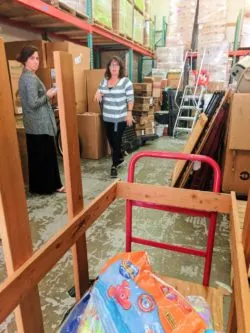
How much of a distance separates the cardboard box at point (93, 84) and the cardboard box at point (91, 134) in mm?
307

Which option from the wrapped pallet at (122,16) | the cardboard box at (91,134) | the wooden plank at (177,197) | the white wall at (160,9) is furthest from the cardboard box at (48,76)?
the white wall at (160,9)

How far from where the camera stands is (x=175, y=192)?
1.06 meters

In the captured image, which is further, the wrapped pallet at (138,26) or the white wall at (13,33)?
the wrapped pallet at (138,26)

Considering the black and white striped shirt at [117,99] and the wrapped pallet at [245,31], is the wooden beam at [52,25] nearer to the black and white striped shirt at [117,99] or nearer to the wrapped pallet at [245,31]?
the black and white striped shirt at [117,99]

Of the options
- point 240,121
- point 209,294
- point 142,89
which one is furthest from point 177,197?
point 142,89

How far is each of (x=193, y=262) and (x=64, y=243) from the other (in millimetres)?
1243

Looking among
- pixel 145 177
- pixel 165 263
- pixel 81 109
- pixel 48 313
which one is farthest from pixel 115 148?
pixel 48 313

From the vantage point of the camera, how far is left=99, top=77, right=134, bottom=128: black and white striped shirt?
322cm

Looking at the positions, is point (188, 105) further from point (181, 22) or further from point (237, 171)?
point (237, 171)

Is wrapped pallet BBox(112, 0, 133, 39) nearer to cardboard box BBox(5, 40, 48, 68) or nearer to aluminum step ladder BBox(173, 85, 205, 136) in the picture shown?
cardboard box BBox(5, 40, 48, 68)

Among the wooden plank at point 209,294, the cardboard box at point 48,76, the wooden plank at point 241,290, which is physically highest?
the cardboard box at point 48,76

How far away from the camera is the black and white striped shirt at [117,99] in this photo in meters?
3.22

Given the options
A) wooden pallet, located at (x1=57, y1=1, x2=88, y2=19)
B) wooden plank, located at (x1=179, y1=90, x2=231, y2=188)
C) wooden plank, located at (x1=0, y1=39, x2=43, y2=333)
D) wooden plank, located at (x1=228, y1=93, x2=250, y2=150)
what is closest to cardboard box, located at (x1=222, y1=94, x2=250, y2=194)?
wooden plank, located at (x1=228, y1=93, x2=250, y2=150)

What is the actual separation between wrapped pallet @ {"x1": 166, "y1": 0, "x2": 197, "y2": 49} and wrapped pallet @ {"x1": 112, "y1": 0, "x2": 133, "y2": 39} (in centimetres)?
199
